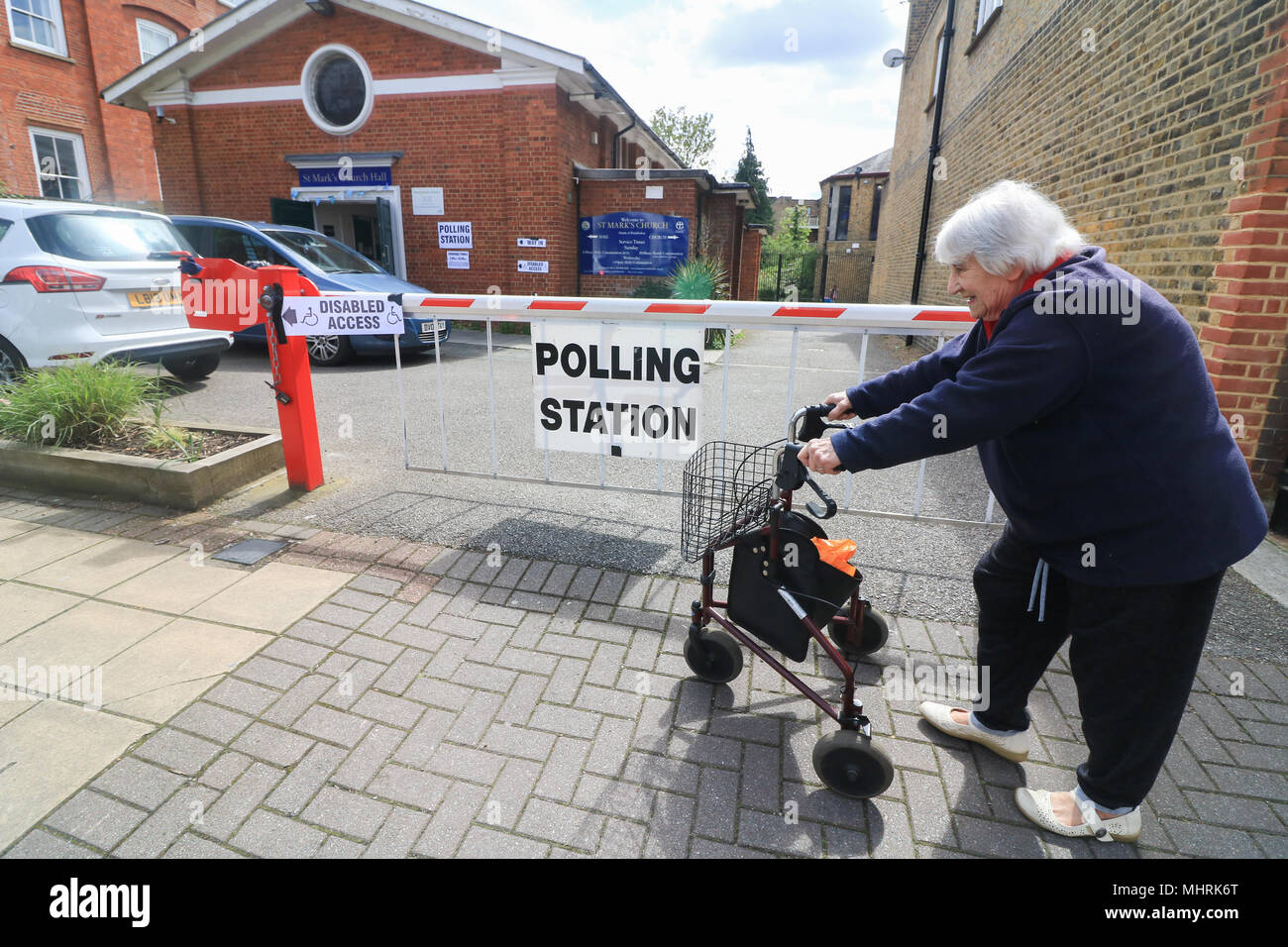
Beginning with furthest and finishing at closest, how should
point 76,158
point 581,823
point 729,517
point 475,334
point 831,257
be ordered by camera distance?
1. point 831,257
2. point 76,158
3. point 475,334
4. point 729,517
5. point 581,823

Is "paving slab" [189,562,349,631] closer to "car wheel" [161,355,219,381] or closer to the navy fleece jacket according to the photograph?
the navy fleece jacket

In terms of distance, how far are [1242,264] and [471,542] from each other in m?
4.71

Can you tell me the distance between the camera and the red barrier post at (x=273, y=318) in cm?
422

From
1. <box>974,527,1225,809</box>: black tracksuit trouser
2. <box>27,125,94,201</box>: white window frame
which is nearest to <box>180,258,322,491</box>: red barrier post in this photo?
<box>974,527,1225,809</box>: black tracksuit trouser

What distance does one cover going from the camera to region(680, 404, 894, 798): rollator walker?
7.17 feet

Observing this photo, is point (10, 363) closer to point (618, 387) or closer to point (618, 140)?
point (618, 387)

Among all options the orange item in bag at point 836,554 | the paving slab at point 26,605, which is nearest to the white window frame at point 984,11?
the orange item in bag at point 836,554

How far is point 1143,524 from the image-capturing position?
1.80 metres

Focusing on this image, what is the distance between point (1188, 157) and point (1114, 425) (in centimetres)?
413

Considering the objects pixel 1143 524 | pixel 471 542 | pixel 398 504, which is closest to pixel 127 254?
pixel 398 504

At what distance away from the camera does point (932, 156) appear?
14.5 metres

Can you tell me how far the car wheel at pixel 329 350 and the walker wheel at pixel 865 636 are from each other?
8.52 m

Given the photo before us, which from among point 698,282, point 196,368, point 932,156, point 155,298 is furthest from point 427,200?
point 932,156

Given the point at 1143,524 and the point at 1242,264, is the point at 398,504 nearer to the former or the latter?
the point at 1143,524
